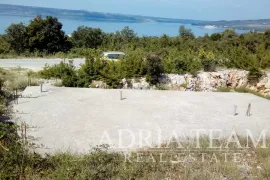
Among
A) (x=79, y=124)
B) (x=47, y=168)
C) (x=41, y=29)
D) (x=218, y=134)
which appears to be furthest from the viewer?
(x=41, y=29)

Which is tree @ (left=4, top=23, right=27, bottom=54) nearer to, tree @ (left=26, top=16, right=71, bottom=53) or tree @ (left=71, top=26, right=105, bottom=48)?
tree @ (left=26, top=16, right=71, bottom=53)

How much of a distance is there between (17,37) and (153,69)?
1403 centimetres

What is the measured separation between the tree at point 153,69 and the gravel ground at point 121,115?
1.47m

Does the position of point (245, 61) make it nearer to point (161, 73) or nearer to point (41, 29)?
point (161, 73)

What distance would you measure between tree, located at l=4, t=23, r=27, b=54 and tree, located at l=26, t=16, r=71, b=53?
432mm

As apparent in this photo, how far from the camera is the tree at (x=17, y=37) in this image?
2120 centimetres

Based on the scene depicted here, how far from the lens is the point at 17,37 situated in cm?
2152

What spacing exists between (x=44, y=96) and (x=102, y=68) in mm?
3304

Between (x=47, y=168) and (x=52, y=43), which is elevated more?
(x=52, y=43)

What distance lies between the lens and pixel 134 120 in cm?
739

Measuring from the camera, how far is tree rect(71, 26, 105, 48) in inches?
931

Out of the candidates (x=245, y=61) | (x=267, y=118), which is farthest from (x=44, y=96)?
(x=245, y=61)

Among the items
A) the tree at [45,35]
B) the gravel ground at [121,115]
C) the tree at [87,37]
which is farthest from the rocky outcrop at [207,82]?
the tree at [87,37]

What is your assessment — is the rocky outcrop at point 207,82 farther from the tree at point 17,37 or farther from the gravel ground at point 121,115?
the tree at point 17,37
